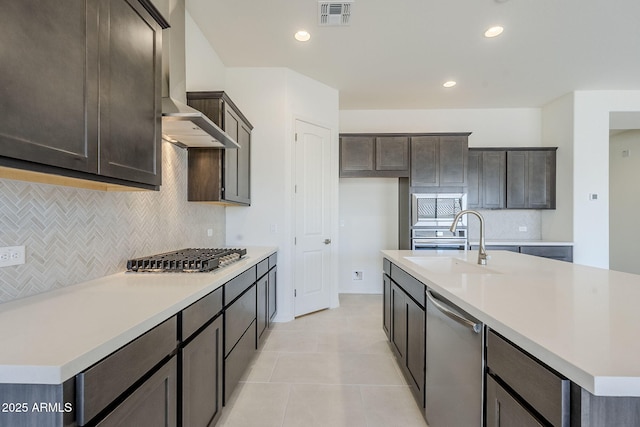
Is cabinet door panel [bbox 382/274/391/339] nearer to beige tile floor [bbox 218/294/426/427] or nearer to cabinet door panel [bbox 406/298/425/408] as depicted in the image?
beige tile floor [bbox 218/294/426/427]

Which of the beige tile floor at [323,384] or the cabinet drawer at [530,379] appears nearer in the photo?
the cabinet drawer at [530,379]

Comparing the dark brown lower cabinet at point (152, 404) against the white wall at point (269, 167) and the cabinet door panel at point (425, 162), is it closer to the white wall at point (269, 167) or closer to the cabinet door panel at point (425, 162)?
the white wall at point (269, 167)

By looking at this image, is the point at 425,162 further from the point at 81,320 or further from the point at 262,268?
the point at 81,320

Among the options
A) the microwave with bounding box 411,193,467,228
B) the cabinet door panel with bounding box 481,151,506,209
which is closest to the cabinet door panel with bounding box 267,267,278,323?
the microwave with bounding box 411,193,467,228

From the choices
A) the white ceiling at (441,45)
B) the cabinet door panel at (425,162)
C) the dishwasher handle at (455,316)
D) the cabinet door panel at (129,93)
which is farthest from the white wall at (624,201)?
the cabinet door panel at (129,93)

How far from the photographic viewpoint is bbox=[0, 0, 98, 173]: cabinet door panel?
2.64 feet

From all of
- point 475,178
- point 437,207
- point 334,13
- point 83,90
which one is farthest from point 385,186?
point 83,90

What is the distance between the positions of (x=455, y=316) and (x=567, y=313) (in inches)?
15.0

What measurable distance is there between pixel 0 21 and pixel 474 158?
16.0 ft

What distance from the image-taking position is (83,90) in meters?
1.04

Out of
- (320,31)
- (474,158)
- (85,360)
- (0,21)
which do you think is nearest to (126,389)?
(85,360)

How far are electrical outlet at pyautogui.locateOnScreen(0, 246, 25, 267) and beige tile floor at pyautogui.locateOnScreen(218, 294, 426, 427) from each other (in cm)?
142

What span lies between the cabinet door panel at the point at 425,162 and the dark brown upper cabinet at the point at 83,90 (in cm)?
345

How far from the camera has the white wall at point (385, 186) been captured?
469 centimetres
